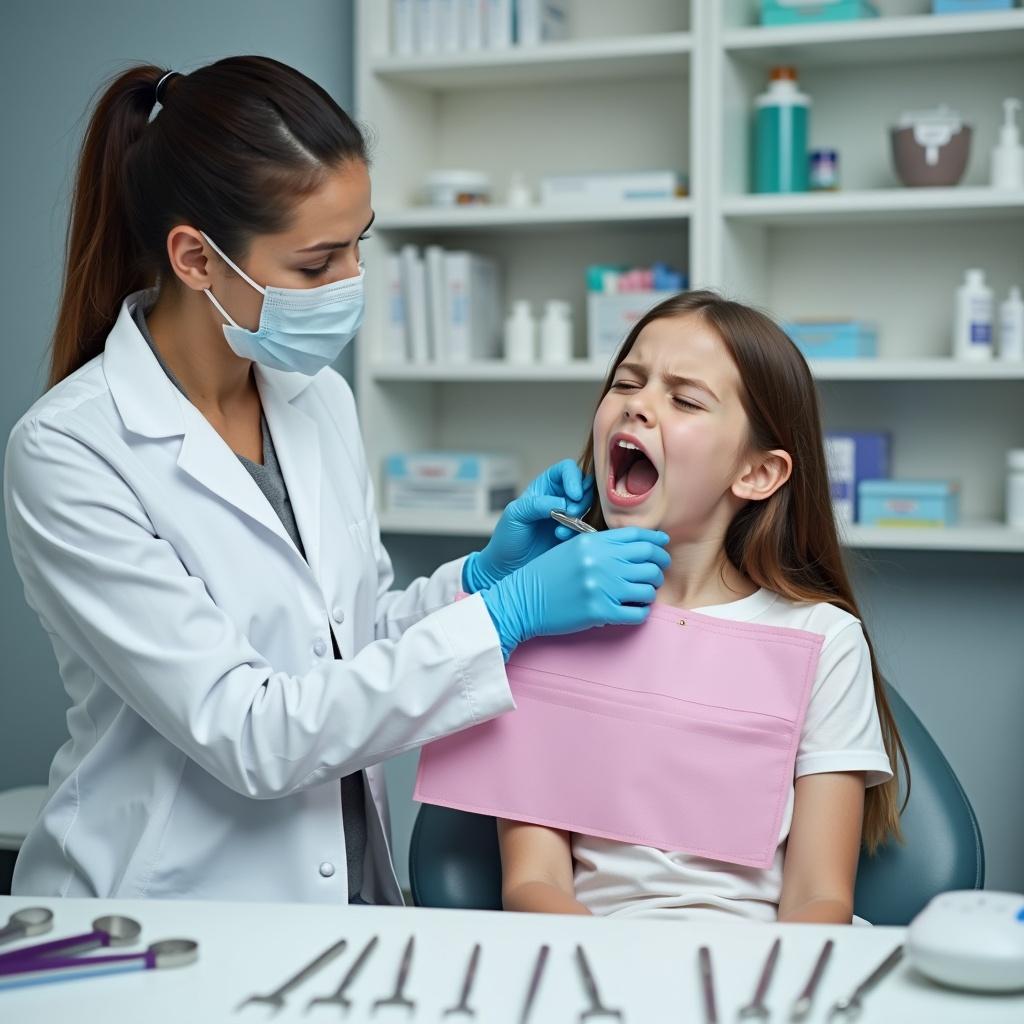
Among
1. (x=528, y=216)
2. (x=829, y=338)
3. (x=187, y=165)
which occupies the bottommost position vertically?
(x=829, y=338)

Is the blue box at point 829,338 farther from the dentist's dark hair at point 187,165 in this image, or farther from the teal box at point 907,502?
the dentist's dark hair at point 187,165

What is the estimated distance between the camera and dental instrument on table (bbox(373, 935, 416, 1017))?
0.82m

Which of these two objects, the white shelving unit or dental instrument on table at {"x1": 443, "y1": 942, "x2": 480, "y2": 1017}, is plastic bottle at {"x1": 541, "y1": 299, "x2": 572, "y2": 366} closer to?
the white shelving unit

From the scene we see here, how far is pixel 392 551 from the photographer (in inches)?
116

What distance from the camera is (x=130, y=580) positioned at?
4.18 ft

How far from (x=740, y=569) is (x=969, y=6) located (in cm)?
141

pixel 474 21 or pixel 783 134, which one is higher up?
pixel 474 21

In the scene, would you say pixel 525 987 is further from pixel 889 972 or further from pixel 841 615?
pixel 841 615

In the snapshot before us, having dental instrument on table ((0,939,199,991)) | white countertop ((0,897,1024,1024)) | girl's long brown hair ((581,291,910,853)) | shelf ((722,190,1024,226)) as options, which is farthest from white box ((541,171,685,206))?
dental instrument on table ((0,939,199,991))

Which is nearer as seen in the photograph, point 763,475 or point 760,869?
point 760,869

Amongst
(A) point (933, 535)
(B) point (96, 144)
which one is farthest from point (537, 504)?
(A) point (933, 535)

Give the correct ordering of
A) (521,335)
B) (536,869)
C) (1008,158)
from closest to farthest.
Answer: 1. (536,869)
2. (1008,158)
3. (521,335)

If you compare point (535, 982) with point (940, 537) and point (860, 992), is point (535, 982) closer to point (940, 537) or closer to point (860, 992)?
point (860, 992)

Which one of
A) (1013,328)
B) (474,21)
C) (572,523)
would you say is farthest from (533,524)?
(474,21)
